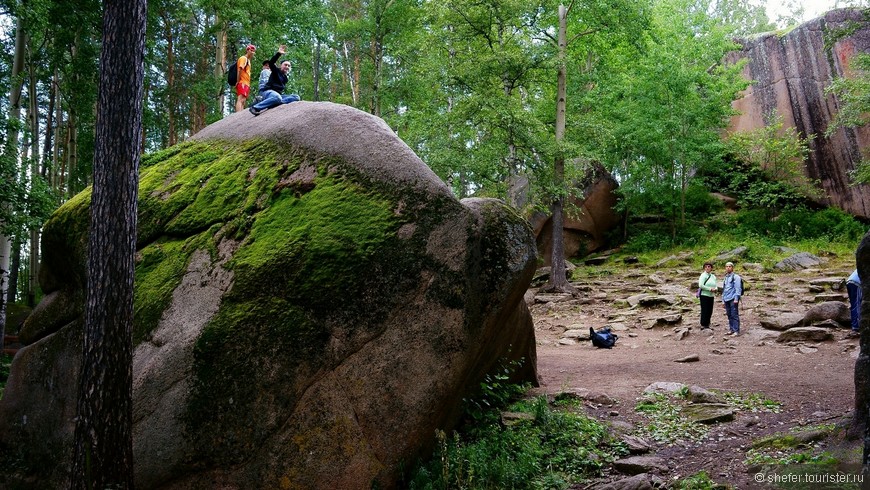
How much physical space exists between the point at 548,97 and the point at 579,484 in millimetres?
22925

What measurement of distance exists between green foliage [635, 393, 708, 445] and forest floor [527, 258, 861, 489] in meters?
0.14

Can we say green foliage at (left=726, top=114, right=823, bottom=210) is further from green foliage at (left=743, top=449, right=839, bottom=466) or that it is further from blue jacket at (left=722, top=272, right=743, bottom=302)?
green foliage at (left=743, top=449, right=839, bottom=466)

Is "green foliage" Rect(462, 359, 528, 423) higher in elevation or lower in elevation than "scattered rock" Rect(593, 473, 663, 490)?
higher

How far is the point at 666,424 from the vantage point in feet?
23.0

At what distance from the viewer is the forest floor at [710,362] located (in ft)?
19.6

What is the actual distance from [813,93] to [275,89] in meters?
24.4

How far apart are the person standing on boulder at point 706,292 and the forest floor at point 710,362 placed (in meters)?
0.37

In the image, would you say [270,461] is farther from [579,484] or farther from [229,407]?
[579,484]

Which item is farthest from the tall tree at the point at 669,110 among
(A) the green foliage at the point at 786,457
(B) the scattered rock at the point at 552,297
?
(A) the green foliage at the point at 786,457

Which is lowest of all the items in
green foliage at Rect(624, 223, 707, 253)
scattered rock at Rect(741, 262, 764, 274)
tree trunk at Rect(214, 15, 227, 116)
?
scattered rock at Rect(741, 262, 764, 274)

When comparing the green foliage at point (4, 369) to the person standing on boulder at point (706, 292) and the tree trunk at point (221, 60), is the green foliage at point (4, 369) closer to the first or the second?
the tree trunk at point (221, 60)

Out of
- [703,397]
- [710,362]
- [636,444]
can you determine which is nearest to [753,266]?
→ [710,362]

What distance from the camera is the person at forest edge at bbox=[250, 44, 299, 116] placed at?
8.57 m

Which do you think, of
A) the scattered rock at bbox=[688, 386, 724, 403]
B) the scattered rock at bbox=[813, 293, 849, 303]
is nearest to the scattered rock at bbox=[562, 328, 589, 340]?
the scattered rock at bbox=[813, 293, 849, 303]
